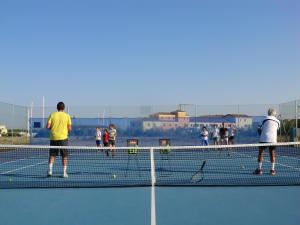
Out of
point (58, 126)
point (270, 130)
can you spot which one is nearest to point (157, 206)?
point (58, 126)

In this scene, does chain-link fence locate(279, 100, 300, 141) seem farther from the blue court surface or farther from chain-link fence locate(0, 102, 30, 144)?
the blue court surface

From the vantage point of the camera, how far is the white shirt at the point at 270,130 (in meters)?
9.13

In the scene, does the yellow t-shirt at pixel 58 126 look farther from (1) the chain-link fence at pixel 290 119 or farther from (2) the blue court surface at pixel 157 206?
(1) the chain-link fence at pixel 290 119

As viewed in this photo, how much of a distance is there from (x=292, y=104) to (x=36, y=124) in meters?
14.3

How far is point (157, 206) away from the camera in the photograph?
18.9 feet

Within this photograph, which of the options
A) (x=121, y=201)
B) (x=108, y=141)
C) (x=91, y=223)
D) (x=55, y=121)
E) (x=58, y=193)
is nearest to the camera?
(x=91, y=223)

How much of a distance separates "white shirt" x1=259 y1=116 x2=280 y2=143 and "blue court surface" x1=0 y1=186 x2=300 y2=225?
6.37ft

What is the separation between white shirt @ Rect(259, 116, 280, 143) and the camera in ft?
30.0

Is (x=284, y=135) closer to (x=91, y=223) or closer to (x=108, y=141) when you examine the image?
(x=108, y=141)

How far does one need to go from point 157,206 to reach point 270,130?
426 cm

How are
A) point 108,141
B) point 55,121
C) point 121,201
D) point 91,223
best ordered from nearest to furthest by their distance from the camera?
point 91,223 → point 121,201 → point 55,121 → point 108,141

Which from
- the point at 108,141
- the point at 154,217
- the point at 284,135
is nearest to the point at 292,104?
the point at 284,135

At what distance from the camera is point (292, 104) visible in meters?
22.7

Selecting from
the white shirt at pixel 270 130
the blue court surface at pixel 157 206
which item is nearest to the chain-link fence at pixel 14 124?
the white shirt at pixel 270 130
